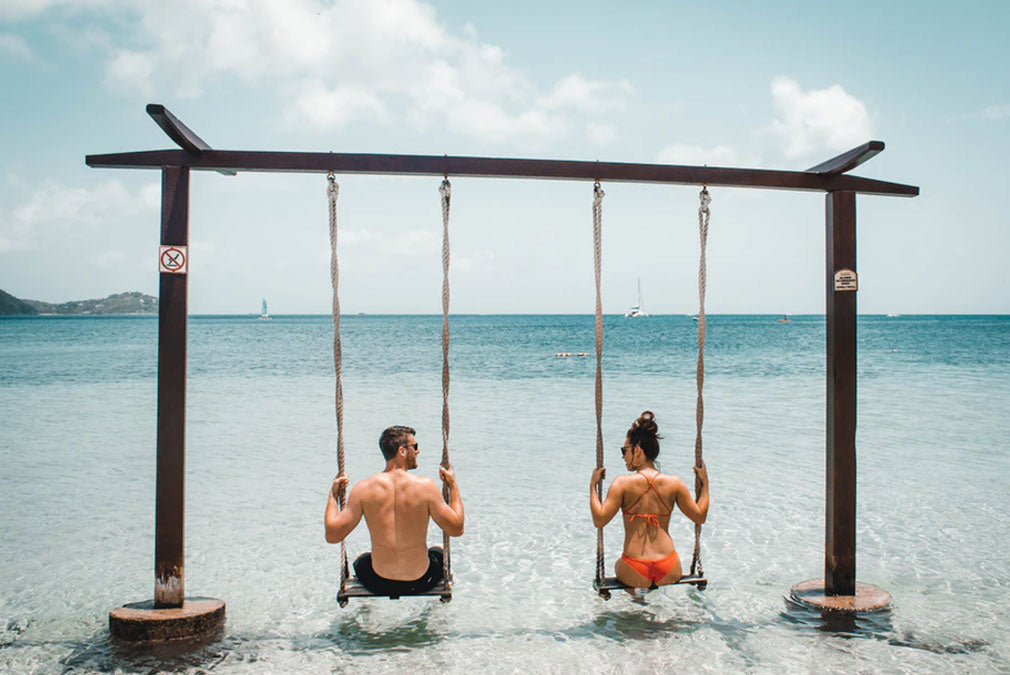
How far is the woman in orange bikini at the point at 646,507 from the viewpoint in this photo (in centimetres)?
399

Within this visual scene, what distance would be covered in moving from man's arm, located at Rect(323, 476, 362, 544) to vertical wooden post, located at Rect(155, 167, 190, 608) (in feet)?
3.19

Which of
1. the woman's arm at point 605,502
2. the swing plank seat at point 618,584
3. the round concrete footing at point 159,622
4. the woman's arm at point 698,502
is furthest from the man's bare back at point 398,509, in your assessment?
the woman's arm at point 698,502

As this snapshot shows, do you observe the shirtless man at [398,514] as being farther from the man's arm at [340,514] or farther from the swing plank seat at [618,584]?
the swing plank seat at [618,584]

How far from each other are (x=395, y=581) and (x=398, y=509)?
0.40 m

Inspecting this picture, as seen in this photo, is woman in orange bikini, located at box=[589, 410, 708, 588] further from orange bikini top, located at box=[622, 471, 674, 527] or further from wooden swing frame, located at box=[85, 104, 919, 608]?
wooden swing frame, located at box=[85, 104, 919, 608]

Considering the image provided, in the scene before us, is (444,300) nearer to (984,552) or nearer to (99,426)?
(984,552)

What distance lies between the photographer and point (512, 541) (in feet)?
23.7

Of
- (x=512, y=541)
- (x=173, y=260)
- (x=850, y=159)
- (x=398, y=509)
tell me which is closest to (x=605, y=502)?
(x=398, y=509)

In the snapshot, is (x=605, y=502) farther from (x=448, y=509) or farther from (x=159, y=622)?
(x=159, y=622)

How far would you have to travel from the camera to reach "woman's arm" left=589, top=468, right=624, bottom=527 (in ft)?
13.0

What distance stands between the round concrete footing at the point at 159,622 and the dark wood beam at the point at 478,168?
266 centimetres

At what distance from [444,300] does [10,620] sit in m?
4.05

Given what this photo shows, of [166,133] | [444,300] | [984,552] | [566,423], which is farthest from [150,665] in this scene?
[566,423]

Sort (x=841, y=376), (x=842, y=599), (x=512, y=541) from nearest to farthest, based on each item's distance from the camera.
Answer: (x=841, y=376), (x=842, y=599), (x=512, y=541)
